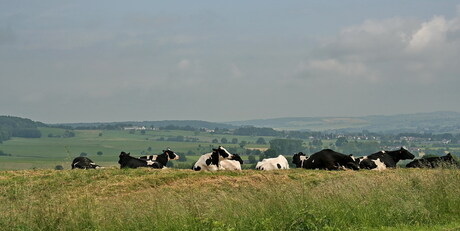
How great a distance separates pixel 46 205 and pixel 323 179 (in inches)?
494

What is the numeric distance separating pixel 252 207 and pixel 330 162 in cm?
1661

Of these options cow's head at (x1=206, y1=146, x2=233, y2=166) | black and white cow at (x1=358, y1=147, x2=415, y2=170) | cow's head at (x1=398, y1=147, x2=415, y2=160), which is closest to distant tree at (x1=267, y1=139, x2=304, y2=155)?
cow's head at (x1=398, y1=147, x2=415, y2=160)

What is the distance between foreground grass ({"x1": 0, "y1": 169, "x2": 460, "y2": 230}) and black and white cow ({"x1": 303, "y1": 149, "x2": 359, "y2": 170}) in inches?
404

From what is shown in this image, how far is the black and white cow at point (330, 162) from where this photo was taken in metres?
32.0

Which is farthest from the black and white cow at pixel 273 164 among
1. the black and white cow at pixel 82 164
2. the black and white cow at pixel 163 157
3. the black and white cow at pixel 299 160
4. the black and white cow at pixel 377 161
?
the black and white cow at pixel 82 164

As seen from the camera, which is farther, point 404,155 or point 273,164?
point 404,155

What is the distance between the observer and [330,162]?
32.1 metres

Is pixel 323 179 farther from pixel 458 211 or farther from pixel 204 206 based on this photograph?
pixel 204 206

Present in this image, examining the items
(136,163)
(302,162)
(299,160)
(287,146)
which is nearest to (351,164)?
(302,162)

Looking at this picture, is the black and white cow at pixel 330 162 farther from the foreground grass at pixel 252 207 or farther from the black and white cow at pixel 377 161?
the foreground grass at pixel 252 207

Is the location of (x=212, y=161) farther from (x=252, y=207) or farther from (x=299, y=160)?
(x=252, y=207)

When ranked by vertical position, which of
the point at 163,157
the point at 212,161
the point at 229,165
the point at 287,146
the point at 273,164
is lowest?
the point at 287,146

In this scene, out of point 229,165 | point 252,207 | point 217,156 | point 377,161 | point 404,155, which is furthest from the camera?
point 404,155

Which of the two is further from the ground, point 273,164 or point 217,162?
point 217,162
